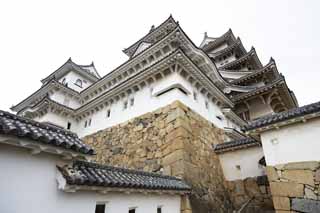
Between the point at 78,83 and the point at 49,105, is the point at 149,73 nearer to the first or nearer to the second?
the point at 49,105

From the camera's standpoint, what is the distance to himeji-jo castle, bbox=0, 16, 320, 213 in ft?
9.83

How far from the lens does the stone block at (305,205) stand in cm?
432

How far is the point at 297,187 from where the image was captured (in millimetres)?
4648

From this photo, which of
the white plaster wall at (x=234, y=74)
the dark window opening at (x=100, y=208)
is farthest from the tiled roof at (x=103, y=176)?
the white plaster wall at (x=234, y=74)

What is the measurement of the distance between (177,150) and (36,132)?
4.61m

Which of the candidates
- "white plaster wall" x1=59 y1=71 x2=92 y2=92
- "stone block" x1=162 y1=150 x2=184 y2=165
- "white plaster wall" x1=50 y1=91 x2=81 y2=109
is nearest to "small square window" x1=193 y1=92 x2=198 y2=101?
"stone block" x1=162 y1=150 x2=184 y2=165

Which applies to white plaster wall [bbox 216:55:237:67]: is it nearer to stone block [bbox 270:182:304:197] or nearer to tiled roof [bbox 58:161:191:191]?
stone block [bbox 270:182:304:197]

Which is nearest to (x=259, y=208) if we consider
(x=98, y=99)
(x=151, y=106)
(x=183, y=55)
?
(x=151, y=106)

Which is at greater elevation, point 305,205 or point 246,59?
point 246,59

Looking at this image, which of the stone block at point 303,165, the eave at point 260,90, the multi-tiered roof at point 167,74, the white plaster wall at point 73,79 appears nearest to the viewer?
the stone block at point 303,165

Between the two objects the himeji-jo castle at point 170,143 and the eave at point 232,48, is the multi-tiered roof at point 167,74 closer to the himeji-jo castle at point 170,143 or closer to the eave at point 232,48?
the himeji-jo castle at point 170,143

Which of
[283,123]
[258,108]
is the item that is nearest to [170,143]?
[283,123]

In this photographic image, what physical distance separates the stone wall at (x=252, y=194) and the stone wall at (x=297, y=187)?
82.3 inches

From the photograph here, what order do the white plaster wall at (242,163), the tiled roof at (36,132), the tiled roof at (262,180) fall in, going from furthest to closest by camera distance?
1. the white plaster wall at (242,163)
2. the tiled roof at (262,180)
3. the tiled roof at (36,132)
